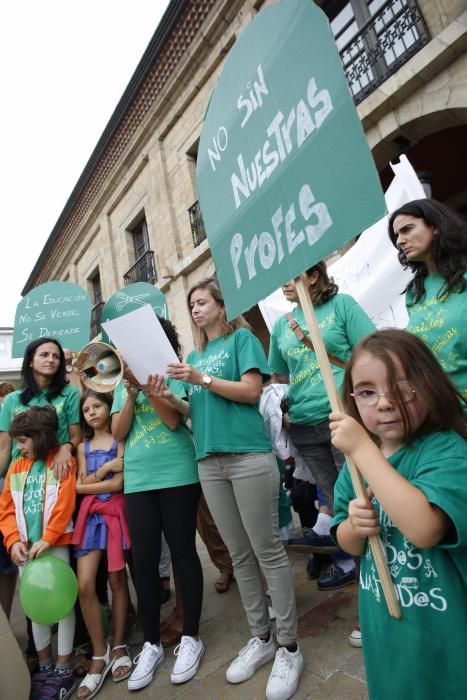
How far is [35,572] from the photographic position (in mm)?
1939

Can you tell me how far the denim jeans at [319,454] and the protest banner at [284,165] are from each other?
104 centimetres

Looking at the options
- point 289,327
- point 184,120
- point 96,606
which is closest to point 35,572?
point 96,606

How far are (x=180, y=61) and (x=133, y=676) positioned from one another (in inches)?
372

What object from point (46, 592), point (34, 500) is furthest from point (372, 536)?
point (34, 500)

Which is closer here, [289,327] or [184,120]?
[289,327]

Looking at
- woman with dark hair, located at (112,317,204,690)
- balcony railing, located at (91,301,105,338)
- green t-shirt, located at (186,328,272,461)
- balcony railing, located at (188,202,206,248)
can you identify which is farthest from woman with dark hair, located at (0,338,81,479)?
balcony railing, located at (91,301,105,338)

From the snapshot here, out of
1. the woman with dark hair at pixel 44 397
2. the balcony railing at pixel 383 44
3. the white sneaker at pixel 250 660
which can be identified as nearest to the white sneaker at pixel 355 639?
the white sneaker at pixel 250 660

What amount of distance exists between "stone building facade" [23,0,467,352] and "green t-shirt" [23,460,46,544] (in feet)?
13.5

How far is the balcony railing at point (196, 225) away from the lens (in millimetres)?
8008

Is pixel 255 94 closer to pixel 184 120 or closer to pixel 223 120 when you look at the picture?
pixel 223 120

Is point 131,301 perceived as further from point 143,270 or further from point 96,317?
point 96,317

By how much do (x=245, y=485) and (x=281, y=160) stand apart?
1.27 m

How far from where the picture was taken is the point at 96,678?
1.94 metres

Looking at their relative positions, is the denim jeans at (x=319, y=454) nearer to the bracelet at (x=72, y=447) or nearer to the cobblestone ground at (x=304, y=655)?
the cobblestone ground at (x=304, y=655)
